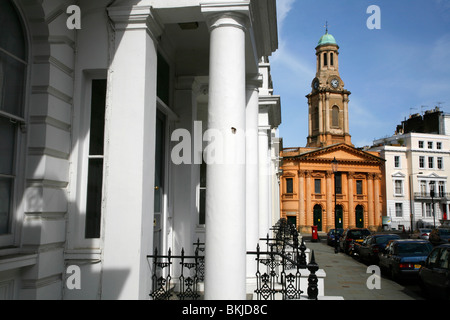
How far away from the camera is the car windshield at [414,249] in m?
15.8

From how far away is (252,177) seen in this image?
8.55m

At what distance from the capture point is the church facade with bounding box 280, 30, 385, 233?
6378cm

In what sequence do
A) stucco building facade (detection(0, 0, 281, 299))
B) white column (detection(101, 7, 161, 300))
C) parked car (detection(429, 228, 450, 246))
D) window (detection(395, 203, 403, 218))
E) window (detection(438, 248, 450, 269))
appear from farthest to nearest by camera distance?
window (detection(395, 203, 403, 218)) → parked car (detection(429, 228, 450, 246)) → window (detection(438, 248, 450, 269)) → white column (detection(101, 7, 161, 300)) → stucco building facade (detection(0, 0, 281, 299))

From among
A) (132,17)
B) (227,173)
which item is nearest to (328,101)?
(132,17)

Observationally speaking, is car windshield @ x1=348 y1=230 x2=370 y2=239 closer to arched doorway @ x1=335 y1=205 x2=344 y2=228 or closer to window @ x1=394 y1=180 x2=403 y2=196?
arched doorway @ x1=335 y1=205 x2=344 y2=228

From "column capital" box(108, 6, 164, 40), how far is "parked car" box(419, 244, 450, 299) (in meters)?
10.2

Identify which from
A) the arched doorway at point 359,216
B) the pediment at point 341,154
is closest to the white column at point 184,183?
the pediment at point 341,154

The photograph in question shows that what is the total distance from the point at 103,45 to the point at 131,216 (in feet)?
8.44

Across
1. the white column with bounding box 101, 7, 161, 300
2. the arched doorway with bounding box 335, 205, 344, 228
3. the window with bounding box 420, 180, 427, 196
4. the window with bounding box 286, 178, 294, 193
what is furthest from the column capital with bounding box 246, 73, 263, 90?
the window with bounding box 420, 180, 427, 196

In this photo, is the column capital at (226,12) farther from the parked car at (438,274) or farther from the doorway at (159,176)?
the parked car at (438,274)

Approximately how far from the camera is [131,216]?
5.25 metres

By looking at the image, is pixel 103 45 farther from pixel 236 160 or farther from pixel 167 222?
pixel 167 222

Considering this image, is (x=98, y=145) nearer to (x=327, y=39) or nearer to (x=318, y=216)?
(x=318, y=216)

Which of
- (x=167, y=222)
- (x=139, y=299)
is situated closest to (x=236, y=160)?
(x=139, y=299)
